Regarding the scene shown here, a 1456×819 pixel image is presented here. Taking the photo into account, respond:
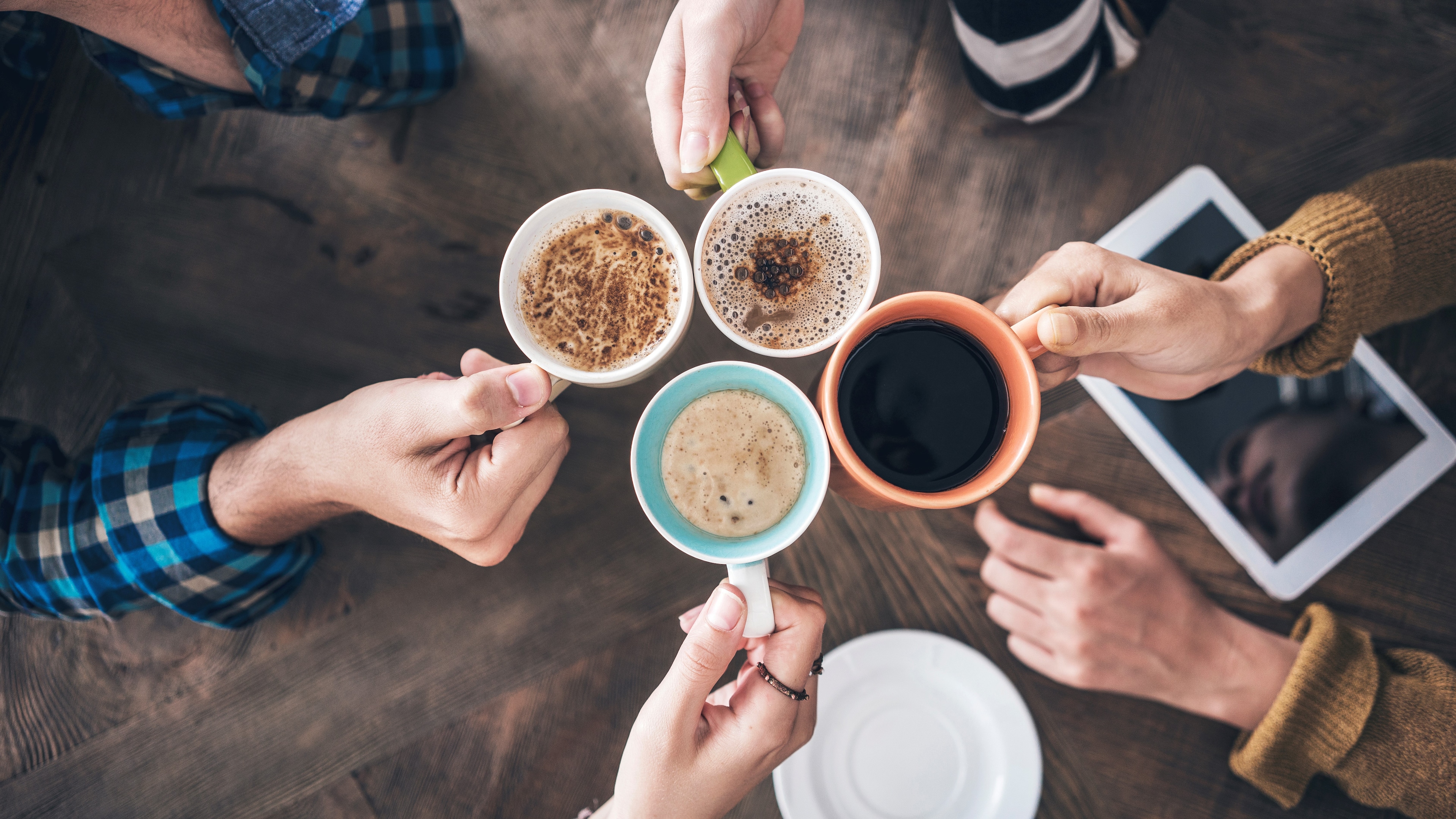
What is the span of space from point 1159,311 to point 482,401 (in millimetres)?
907

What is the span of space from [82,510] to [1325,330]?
206 cm

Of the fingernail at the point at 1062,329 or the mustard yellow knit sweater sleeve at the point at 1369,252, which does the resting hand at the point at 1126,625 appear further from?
the fingernail at the point at 1062,329

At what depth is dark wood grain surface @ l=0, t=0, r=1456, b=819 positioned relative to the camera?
1.27 metres

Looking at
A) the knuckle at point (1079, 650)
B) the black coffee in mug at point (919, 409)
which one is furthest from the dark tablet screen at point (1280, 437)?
the black coffee in mug at point (919, 409)

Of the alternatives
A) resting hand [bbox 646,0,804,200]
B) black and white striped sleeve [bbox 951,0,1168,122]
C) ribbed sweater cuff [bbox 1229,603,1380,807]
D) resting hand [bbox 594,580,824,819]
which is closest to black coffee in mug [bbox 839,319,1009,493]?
resting hand [bbox 594,580,824,819]

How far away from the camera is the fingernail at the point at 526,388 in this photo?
0.87 m

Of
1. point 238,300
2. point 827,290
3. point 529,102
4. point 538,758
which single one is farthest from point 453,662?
point 529,102

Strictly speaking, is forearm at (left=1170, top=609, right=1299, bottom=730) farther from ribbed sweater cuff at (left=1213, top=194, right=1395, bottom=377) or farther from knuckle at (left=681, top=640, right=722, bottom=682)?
knuckle at (left=681, top=640, right=722, bottom=682)

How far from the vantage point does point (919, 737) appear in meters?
1.21

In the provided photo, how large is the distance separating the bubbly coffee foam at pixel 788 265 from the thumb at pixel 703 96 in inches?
3.4

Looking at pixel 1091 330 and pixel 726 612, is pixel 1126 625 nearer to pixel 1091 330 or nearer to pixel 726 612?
pixel 1091 330

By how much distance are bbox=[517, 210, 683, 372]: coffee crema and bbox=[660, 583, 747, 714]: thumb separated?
1.17ft

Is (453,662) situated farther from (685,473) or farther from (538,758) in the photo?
(685,473)

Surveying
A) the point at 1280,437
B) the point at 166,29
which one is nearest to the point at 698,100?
the point at 166,29
